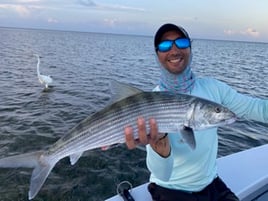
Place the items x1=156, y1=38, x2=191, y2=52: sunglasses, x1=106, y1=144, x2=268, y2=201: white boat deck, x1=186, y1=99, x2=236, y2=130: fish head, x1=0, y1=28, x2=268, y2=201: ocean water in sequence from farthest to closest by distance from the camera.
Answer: x1=0, y1=28, x2=268, y2=201: ocean water < x1=106, y1=144, x2=268, y2=201: white boat deck < x1=156, y1=38, x2=191, y2=52: sunglasses < x1=186, y1=99, x2=236, y2=130: fish head

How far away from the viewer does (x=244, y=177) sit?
14.7 feet

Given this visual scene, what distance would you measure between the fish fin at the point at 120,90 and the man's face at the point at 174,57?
2.34 ft

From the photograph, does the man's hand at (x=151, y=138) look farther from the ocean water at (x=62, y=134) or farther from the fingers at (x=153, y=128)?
the ocean water at (x=62, y=134)

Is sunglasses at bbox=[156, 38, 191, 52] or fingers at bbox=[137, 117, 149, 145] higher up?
sunglasses at bbox=[156, 38, 191, 52]

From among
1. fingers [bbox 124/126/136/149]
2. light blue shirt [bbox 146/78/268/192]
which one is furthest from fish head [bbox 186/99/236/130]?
fingers [bbox 124/126/136/149]

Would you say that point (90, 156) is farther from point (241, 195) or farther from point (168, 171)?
point (168, 171)

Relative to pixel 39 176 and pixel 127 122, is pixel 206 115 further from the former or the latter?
pixel 39 176

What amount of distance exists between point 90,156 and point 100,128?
5446 millimetres

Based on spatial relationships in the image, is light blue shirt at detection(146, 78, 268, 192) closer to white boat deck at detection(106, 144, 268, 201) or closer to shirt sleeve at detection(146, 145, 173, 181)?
shirt sleeve at detection(146, 145, 173, 181)

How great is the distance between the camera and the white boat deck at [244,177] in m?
4.14

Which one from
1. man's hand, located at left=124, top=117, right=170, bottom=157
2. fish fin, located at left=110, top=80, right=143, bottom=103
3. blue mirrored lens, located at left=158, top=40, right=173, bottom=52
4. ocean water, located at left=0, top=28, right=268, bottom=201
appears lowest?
ocean water, located at left=0, top=28, right=268, bottom=201

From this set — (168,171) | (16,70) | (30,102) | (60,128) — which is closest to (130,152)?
(60,128)

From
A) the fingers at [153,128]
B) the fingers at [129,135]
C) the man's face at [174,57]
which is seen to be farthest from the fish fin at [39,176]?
the man's face at [174,57]

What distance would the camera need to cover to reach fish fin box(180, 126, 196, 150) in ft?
9.59
